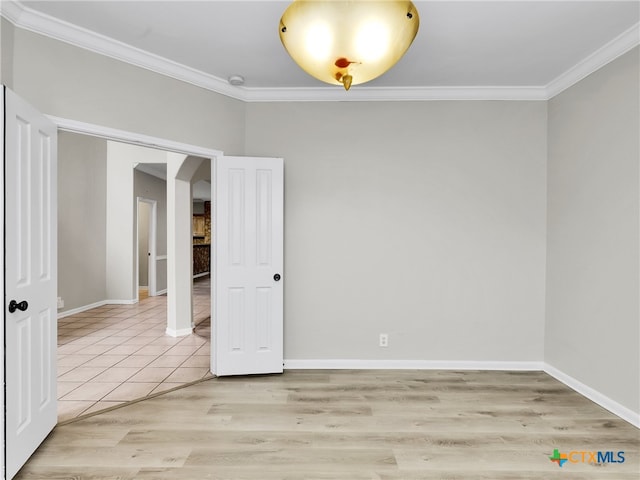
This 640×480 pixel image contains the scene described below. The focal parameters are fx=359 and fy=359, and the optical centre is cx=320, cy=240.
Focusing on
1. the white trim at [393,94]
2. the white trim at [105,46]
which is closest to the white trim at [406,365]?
the white trim at [393,94]

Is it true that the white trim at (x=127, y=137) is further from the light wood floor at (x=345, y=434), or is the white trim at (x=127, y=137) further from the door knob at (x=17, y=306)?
the light wood floor at (x=345, y=434)

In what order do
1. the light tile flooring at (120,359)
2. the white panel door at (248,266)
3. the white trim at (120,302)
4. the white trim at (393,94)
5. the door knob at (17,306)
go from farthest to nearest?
1. the white trim at (120,302)
2. the white trim at (393,94)
3. the white panel door at (248,266)
4. the light tile flooring at (120,359)
5. the door knob at (17,306)

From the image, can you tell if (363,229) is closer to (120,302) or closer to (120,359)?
(120,359)

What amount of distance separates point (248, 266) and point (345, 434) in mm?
1621

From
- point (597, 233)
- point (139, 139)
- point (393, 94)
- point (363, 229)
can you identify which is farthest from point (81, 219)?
point (597, 233)

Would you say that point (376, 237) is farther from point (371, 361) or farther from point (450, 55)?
point (450, 55)

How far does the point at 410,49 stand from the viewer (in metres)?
2.73

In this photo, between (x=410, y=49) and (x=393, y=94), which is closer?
(x=410, y=49)

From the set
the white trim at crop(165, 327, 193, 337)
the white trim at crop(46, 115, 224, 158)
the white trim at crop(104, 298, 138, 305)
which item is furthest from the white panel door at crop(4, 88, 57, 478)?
the white trim at crop(104, 298, 138, 305)

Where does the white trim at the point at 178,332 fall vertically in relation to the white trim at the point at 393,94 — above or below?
below

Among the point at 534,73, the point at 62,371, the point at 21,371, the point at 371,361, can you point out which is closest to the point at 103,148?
the point at 62,371

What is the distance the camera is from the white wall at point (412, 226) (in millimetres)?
3438

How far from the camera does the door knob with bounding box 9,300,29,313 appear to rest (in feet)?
6.07

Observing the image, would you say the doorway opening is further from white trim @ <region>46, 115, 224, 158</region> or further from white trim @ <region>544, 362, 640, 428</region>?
white trim @ <region>544, 362, 640, 428</region>
